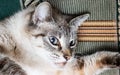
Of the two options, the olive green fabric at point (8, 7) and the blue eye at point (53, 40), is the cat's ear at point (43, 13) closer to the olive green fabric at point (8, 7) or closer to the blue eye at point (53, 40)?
the blue eye at point (53, 40)

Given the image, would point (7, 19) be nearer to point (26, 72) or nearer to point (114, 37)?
point (26, 72)

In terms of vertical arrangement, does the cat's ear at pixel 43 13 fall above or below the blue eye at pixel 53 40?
above

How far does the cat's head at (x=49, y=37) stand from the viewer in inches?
59.9

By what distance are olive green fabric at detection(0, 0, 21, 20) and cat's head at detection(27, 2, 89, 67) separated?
0.66ft

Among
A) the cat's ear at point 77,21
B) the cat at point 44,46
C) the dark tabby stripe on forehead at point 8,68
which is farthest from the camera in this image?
the cat's ear at point 77,21

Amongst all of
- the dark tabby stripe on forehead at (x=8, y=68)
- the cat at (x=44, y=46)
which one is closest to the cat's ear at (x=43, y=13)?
the cat at (x=44, y=46)

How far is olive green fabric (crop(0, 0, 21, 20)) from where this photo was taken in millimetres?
1719

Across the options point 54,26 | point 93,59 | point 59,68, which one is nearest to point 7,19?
point 54,26

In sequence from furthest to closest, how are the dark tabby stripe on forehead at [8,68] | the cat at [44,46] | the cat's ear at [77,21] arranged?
the cat's ear at [77,21] → the cat at [44,46] → the dark tabby stripe on forehead at [8,68]

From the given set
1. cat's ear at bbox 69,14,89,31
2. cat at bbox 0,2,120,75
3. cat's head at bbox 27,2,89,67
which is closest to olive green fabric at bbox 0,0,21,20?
cat at bbox 0,2,120,75

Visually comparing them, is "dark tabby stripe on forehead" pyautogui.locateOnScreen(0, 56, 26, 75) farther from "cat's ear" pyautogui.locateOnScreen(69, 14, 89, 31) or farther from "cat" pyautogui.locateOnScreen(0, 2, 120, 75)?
"cat's ear" pyautogui.locateOnScreen(69, 14, 89, 31)

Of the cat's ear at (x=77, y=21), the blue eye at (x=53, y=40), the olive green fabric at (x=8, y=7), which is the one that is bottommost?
the blue eye at (x=53, y=40)

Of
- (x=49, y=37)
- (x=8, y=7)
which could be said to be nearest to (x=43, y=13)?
(x=49, y=37)

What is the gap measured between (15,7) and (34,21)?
222 mm
